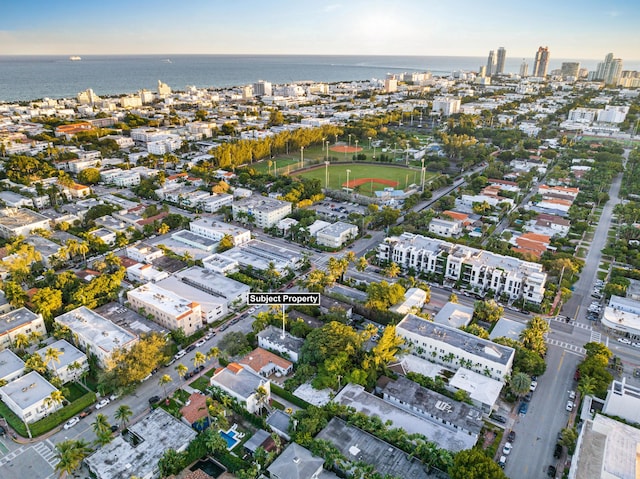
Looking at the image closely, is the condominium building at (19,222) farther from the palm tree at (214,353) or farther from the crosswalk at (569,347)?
the crosswalk at (569,347)

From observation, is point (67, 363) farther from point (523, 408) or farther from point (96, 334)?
point (523, 408)

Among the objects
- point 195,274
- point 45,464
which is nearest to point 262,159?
point 195,274

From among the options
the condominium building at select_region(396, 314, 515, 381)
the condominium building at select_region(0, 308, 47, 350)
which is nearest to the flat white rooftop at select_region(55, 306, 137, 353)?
the condominium building at select_region(0, 308, 47, 350)

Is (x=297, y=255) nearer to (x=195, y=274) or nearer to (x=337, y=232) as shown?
(x=337, y=232)

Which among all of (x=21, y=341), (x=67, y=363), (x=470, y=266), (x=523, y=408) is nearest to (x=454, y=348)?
(x=523, y=408)

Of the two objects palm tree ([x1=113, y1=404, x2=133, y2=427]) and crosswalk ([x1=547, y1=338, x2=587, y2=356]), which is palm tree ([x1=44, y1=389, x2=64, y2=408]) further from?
crosswalk ([x1=547, y1=338, x2=587, y2=356])

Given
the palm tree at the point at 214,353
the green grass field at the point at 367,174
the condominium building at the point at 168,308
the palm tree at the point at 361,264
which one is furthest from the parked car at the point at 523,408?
the green grass field at the point at 367,174
